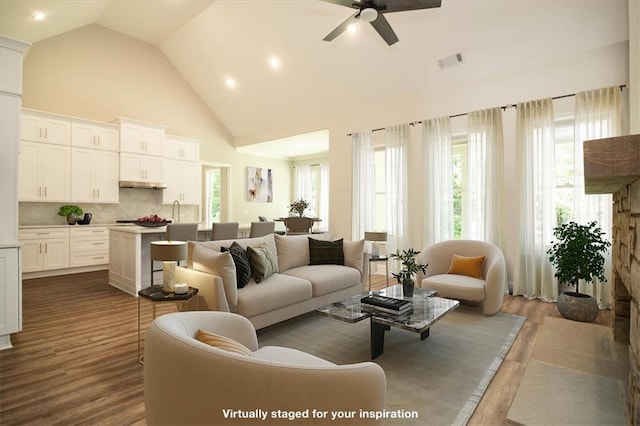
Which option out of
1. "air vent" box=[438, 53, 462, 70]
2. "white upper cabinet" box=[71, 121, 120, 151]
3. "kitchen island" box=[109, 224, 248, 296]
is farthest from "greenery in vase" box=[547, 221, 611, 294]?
"white upper cabinet" box=[71, 121, 120, 151]

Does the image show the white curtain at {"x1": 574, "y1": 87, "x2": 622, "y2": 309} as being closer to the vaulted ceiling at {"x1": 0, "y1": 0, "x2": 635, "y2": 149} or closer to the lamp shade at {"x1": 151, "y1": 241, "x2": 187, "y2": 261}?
the vaulted ceiling at {"x1": 0, "y1": 0, "x2": 635, "y2": 149}

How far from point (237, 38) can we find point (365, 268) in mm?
4974

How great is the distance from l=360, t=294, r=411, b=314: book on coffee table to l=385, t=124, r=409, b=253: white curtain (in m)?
2.99

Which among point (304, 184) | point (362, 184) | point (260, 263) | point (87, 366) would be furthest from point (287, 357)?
point (304, 184)

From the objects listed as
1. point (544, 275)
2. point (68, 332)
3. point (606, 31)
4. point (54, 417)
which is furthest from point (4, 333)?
point (606, 31)

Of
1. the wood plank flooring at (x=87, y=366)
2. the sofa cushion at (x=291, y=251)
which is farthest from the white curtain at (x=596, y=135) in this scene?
the sofa cushion at (x=291, y=251)

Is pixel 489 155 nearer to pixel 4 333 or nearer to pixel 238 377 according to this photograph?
pixel 238 377

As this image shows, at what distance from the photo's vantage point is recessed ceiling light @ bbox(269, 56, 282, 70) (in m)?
6.20

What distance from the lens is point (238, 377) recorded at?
1.05 meters

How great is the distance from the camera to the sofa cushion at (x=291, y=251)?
3.91 metres

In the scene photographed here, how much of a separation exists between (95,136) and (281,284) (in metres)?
5.49

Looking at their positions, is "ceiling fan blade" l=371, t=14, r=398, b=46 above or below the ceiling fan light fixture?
above

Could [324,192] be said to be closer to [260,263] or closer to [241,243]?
[241,243]

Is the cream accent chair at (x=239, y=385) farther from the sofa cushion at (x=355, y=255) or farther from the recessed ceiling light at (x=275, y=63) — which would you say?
the recessed ceiling light at (x=275, y=63)
